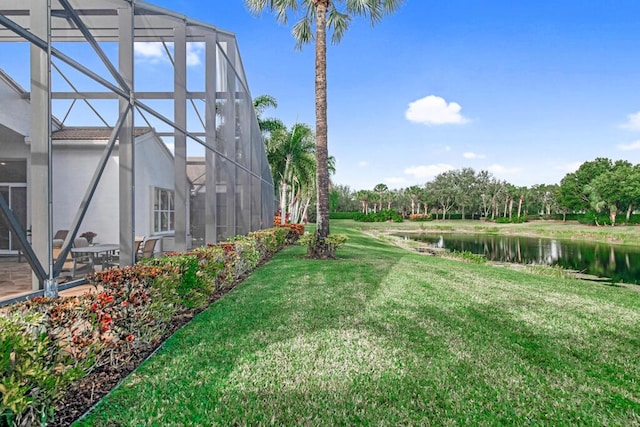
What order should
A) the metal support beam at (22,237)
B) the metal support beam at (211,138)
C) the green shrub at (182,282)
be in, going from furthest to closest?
the metal support beam at (211,138) < the green shrub at (182,282) < the metal support beam at (22,237)

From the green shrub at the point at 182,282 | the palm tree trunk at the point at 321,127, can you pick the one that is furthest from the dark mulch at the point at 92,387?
the palm tree trunk at the point at 321,127

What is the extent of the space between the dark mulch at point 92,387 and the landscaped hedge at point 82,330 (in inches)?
2.1

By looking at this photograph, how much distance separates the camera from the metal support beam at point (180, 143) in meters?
6.46

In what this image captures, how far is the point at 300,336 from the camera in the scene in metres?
4.34

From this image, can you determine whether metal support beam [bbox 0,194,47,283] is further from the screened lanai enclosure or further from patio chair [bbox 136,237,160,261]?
patio chair [bbox 136,237,160,261]

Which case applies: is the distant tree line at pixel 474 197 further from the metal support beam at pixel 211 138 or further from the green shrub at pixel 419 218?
the metal support beam at pixel 211 138

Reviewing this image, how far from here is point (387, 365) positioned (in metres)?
3.55

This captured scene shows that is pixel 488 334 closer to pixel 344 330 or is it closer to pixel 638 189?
pixel 344 330

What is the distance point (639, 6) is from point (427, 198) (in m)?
51.6

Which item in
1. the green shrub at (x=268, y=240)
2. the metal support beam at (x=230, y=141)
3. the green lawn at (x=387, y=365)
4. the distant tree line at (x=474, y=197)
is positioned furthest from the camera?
the distant tree line at (x=474, y=197)

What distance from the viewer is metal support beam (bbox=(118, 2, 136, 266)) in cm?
483

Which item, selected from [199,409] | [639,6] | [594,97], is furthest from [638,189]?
[199,409]

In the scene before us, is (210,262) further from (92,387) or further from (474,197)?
(474,197)

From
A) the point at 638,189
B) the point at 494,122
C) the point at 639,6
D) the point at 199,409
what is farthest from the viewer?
the point at 638,189
